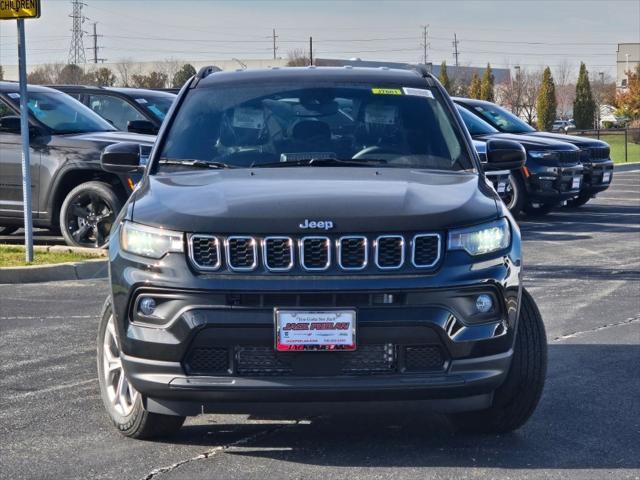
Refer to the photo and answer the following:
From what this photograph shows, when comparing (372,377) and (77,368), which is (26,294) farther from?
(372,377)

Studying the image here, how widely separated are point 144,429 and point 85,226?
26.5 feet

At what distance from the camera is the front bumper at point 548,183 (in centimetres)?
1881

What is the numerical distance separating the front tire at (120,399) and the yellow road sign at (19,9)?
6884 mm

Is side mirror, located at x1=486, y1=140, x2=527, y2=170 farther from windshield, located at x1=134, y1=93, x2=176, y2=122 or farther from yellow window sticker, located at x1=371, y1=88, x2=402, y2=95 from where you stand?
windshield, located at x1=134, y1=93, x2=176, y2=122

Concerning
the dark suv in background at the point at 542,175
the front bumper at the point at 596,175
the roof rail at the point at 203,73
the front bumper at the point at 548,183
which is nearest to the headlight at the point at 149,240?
the roof rail at the point at 203,73

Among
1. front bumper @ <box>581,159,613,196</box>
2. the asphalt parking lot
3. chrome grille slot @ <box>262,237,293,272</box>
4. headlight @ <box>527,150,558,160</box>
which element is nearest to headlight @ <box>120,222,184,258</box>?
chrome grille slot @ <box>262,237,293,272</box>

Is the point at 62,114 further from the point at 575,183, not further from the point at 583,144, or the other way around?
the point at 583,144

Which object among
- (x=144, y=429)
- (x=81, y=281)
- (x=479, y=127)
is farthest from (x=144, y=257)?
(x=479, y=127)

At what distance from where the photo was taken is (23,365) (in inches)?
301

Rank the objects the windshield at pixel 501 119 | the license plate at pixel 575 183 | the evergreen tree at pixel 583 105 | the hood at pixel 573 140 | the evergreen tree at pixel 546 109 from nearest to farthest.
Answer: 1. the license plate at pixel 575 183
2. the hood at pixel 573 140
3. the windshield at pixel 501 119
4. the evergreen tree at pixel 546 109
5. the evergreen tree at pixel 583 105

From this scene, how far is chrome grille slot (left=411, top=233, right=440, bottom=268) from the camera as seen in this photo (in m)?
5.09

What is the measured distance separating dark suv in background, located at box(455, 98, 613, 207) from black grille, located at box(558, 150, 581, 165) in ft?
2.05

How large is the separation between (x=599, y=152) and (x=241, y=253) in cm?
1647

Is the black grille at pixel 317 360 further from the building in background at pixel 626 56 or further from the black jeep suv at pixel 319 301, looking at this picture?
the building in background at pixel 626 56
